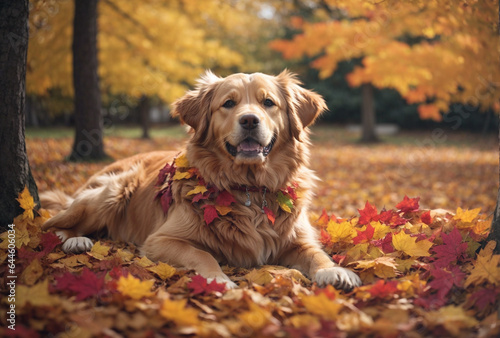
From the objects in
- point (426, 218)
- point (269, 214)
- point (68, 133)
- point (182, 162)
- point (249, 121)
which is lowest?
point (68, 133)

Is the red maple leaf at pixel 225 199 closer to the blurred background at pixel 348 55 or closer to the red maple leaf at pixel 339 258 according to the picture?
the red maple leaf at pixel 339 258

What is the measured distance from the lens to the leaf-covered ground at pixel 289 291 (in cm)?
203

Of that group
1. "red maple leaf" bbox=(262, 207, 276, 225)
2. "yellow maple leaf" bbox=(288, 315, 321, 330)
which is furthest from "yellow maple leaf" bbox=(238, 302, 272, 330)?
"red maple leaf" bbox=(262, 207, 276, 225)

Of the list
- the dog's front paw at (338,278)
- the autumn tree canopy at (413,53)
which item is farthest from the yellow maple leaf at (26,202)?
the autumn tree canopy at (413,53)

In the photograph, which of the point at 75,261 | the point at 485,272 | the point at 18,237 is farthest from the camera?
the point at 18,237

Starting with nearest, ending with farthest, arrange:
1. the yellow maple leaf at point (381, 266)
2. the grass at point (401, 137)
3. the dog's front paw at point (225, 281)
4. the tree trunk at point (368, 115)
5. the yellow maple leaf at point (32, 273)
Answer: the yellow maple leaf at point (32, 273)
the dog's front paw at point (225, 281)
the yellow maple leaf at point (381, 266)
the tree trunk at point (368, 115)
the grass at point (401, 137)

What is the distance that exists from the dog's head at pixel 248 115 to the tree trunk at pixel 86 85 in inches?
191

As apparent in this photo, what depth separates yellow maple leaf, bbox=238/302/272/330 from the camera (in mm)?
2025

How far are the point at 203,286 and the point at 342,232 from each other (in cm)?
150

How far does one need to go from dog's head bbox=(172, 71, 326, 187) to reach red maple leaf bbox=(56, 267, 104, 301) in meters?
1.41

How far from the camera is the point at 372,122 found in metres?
18.7

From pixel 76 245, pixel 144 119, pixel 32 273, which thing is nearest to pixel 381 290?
pixel 32 273

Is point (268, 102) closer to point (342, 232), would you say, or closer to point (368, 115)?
point (342, 232)

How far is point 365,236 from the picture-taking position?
137 inches
